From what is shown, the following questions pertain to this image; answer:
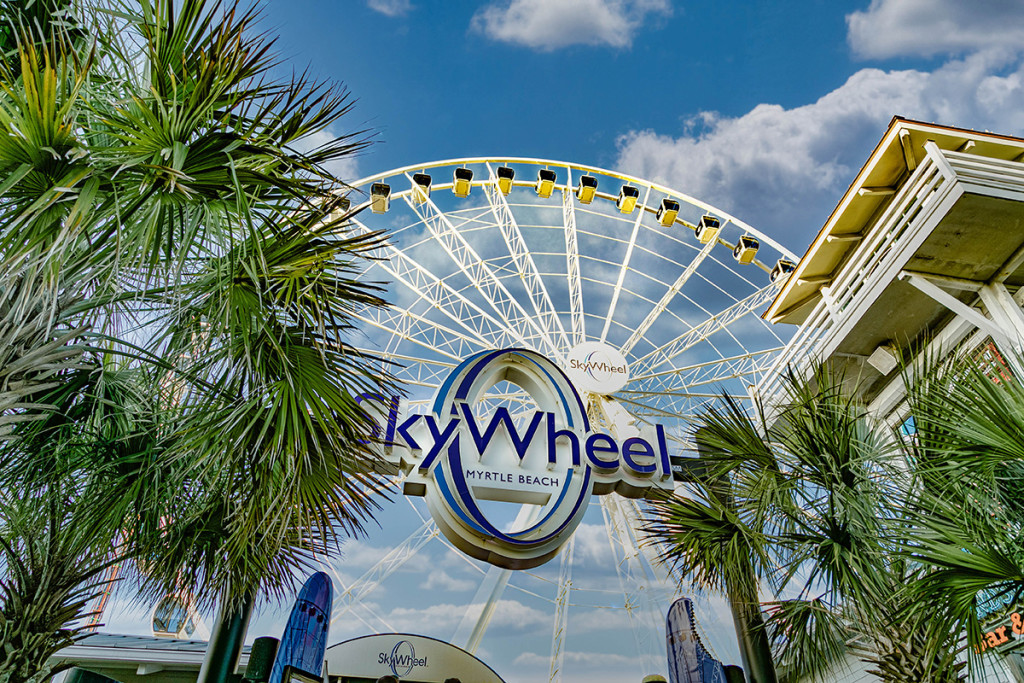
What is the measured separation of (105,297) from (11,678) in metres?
2.78

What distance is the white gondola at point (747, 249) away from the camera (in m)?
A: 18.7

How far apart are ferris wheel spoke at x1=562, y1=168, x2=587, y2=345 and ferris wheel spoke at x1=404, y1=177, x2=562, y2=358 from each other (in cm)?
86

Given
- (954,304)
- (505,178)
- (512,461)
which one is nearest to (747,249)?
(505,178)

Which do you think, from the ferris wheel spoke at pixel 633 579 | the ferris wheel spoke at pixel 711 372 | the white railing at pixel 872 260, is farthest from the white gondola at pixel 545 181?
the white railing at pixel 872 260

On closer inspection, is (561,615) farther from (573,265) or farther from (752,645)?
(752,645)

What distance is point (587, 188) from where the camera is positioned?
19047 millimetres

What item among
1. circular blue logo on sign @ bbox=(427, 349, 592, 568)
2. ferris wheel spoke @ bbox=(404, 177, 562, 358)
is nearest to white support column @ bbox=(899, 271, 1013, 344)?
circular blue logo on sign @ bbox=(427, 349, 592, 568)

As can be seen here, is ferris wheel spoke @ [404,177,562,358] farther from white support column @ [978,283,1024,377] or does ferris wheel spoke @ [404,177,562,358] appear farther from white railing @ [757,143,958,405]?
white support column @ [978,283,1024,377]

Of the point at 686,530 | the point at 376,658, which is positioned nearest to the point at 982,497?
the point at 686,530

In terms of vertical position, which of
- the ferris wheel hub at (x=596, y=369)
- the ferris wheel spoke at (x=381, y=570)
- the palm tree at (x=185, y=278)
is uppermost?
the ferris wheel hub at (x=596, y=369)

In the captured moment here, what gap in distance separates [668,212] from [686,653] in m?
13.4

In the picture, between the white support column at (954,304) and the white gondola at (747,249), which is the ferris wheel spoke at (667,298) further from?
the white support column at (954,304)

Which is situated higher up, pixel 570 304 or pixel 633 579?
pixel 570 304

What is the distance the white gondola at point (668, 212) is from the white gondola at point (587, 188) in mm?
1972
